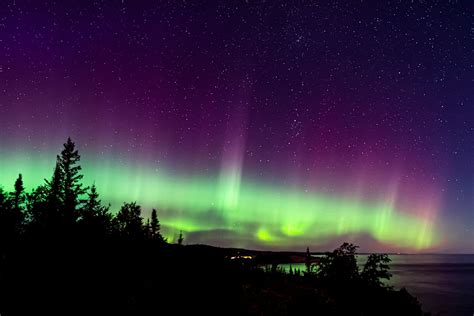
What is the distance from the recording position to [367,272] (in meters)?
21.6

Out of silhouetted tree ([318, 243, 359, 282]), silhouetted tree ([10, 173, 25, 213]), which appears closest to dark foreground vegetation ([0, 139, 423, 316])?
silhouetted tree ([318, 243, 359, 282])

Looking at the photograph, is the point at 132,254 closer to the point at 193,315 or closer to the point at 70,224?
the point at 70,224

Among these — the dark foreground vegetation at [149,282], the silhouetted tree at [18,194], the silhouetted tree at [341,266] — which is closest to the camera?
the dark foreground vegetation at [149,282]

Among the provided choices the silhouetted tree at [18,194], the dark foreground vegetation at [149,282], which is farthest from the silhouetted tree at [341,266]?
the silhouetted tree at [18,194]

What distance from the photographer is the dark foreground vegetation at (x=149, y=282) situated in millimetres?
14227

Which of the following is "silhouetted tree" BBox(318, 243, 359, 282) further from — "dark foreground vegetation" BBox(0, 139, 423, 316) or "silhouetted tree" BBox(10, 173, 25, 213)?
"silhouetted tree" BBox(10, 173, 25, 213)

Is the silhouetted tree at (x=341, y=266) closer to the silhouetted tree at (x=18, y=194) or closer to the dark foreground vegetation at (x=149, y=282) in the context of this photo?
the dark foreground vegetation at (x=149, y=282)

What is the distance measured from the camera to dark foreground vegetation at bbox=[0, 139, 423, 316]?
14.2 m

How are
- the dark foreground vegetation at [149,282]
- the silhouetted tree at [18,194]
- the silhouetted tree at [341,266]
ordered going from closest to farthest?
the dark foreground vegetation at [149,282]
the silhouetted tree at [341,266]
the silhouetted tree at [18,194]

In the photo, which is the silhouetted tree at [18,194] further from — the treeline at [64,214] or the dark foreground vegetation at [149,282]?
the dark foreground vegetation at [149,282]

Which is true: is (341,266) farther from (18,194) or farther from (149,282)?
(18,194)

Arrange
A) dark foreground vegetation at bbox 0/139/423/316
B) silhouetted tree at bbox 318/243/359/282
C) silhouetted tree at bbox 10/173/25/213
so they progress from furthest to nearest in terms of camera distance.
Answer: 1. silhouetted tree at bbox 10/173/25/213
2. silhouetted tree at bbox 318/243/359/282
3. dark foreground vegetation at bbox 0/139/423/316

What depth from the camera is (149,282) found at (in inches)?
656

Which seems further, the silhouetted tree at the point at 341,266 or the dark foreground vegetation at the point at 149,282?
the silhouetted tree at the point at 341,266
